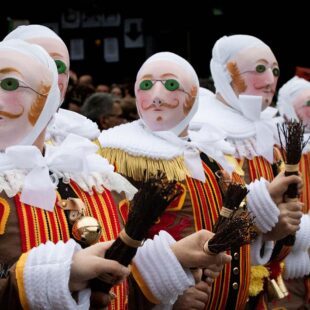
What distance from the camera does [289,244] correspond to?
450 centimetres

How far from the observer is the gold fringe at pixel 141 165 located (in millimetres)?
3730

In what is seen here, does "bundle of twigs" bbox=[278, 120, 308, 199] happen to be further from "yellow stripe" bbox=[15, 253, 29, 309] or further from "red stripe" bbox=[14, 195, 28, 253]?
"yellow stripe" bbox=[15, 253, 29, 309]

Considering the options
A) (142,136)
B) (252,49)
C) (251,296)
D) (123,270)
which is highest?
(252,49)

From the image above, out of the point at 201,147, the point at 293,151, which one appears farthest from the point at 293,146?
the point at 201,147

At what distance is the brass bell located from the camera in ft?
9.16

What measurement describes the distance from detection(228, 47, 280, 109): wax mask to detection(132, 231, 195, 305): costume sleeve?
67.5 inches

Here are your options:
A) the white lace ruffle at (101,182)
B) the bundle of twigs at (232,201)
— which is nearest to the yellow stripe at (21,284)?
the white lace ruffle at (101,182)

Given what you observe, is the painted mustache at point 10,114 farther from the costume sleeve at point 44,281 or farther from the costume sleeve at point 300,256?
the costume sleeve at point 300,256

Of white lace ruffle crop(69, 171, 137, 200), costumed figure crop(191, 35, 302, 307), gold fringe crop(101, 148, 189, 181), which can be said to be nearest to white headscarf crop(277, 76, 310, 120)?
costumed figure crop(191, 35, 302, 307)

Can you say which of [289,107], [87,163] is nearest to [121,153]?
[87,163]

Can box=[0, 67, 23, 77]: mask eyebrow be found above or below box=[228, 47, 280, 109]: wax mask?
above

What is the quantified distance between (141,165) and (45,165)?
0.97m

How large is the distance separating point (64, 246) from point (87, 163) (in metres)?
0.44

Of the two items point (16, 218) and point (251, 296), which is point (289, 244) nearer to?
point (251, 296)
